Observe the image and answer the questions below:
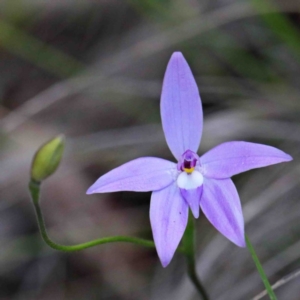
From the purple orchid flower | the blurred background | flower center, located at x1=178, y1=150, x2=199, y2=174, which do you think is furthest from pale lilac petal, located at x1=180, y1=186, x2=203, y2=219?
the blurred background

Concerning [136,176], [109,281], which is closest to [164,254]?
[136,176]

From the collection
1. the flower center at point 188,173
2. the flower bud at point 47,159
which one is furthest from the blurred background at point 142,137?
the flower bud at point 47,159

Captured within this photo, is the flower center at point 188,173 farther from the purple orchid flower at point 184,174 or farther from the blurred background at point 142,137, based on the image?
the blurred background at point 142,137

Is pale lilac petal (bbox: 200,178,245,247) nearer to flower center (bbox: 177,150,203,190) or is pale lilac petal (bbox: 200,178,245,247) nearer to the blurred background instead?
flower center (bbox: 177,150,203,190)

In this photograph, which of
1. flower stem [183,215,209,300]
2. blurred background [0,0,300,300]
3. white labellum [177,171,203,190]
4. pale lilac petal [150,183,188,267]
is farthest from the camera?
blurred background [0,0,300,300]

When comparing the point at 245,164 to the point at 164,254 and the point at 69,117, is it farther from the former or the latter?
the point at 69,117

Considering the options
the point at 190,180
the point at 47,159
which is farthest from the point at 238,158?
the point at 47,159

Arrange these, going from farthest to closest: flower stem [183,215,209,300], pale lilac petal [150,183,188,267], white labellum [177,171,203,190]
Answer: flower stem [183,215,209,300] < white labellum [177,171,203,190] < pale lilac petal [150,183,188,267]
